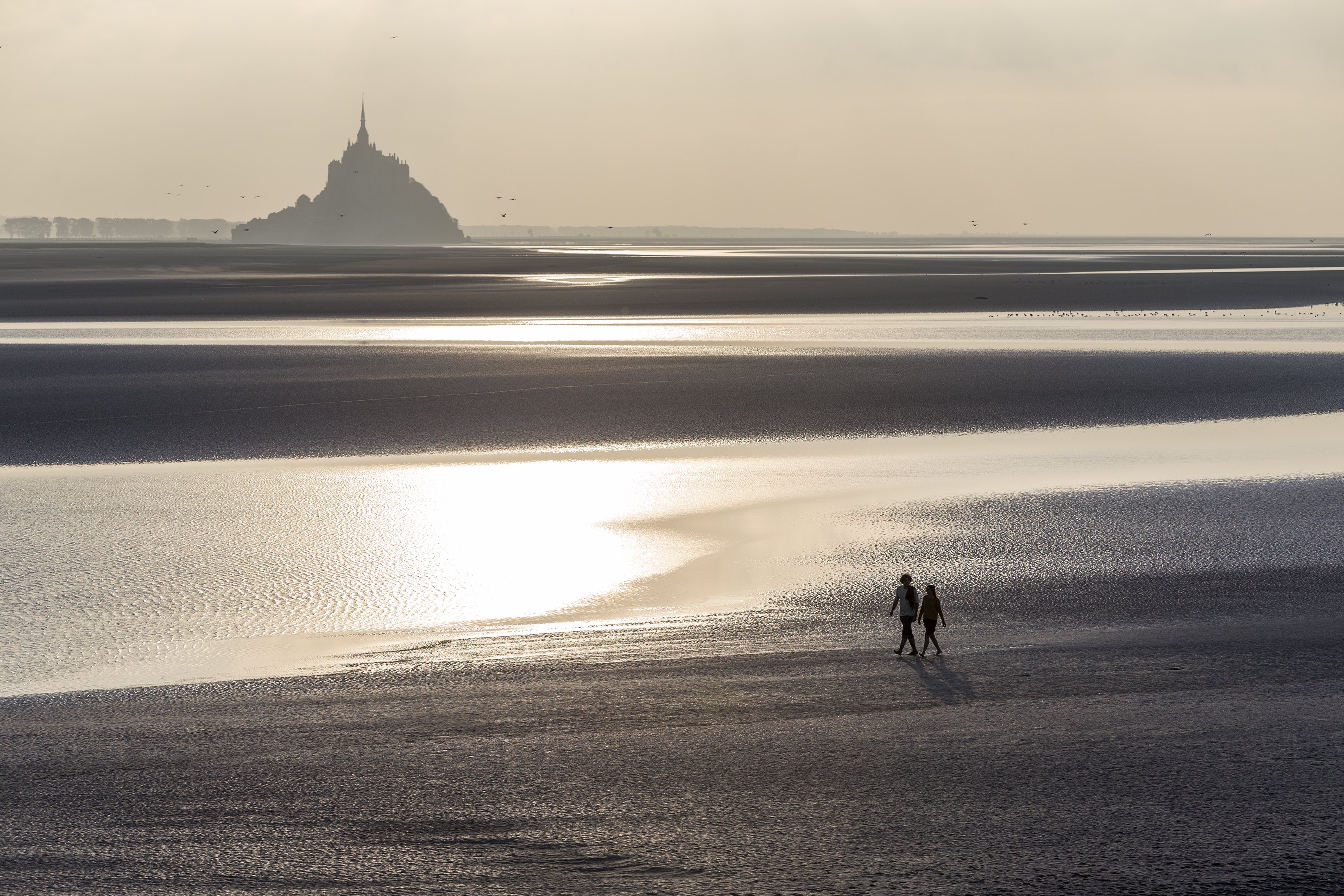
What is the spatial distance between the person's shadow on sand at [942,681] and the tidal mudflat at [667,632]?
0.24 feet

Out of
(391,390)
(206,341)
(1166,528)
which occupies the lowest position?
(1166,528)

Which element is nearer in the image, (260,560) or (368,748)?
(368,748)

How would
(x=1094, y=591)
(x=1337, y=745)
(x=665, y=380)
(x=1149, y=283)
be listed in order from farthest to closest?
(x=1149, y=283), (x=665, y=380), (x=1094, y=591), (x=1337, y=745)

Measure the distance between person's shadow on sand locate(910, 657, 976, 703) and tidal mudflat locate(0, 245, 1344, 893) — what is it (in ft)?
0.24

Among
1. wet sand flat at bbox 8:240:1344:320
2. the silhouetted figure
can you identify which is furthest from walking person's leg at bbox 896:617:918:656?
wet sand flat at bbox 8:240:1344:320

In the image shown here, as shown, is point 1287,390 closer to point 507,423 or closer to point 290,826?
point 507,423

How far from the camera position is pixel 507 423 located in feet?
108

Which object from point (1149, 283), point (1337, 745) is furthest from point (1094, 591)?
point (1149, 283)

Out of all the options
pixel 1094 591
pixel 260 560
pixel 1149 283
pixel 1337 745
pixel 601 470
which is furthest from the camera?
pixel 1149 283

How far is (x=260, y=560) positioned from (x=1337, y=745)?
582 inches

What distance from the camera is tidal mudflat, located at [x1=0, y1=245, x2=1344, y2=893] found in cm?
962

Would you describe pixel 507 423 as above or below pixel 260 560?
above

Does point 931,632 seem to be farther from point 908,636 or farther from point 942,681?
point 942,681

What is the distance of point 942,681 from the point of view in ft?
44.7
